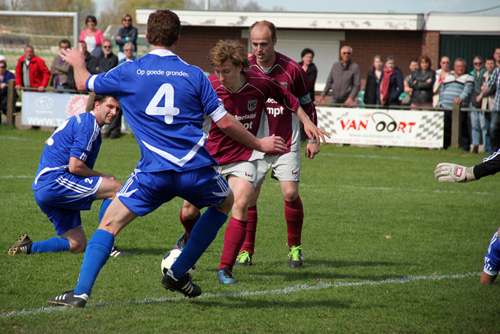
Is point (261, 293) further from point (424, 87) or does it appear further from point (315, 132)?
point (424, 87)

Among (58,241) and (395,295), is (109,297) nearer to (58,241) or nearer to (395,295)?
(58,241)

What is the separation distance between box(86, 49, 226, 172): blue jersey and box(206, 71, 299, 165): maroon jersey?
135cm

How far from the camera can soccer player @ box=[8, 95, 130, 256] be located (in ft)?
19.7

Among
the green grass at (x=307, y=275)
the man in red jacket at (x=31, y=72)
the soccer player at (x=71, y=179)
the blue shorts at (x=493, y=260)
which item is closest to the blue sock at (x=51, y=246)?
the soccer player at (x=71, y=179)

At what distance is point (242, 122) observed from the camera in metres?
5.52

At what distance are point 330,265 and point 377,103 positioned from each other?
38.0 feet

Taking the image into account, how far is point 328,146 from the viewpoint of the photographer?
56.1 ft

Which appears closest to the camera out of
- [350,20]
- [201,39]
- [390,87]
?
[390,87]

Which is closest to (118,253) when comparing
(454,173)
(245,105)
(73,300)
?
(245,105)

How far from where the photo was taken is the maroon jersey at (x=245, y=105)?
213 inches

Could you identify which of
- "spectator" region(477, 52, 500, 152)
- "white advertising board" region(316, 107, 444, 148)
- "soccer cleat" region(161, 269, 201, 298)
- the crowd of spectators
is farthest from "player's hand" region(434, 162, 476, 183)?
"white advertising board" region(316, 107, 444, 148)

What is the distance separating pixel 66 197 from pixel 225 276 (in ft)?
6.28

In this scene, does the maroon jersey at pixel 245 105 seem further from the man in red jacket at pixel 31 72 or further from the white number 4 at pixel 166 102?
the man in red jacket at pixel 31 72

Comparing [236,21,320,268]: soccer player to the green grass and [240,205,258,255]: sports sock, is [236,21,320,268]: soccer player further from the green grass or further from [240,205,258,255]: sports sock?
the green grass
